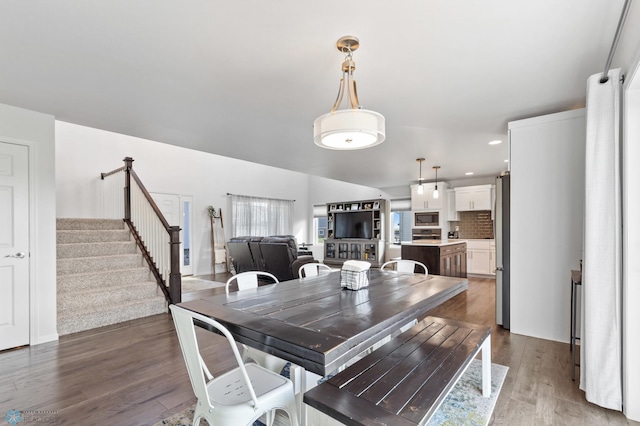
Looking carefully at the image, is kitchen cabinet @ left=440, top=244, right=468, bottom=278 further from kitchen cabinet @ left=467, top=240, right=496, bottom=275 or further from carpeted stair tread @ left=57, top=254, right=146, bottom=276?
carpeted stair tread @ left=57, top=254, right=146, bottom=276

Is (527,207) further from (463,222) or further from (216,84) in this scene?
(463,222)

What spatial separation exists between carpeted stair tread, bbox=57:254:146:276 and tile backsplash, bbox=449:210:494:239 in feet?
22.8

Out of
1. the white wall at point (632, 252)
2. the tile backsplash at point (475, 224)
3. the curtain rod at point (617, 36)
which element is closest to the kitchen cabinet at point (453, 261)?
the tile backsplash at point (475, 224)

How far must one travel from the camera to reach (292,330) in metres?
1.40

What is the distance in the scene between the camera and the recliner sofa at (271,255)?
19.3 feet

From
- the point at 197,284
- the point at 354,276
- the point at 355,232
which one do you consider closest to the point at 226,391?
the point at 354,276

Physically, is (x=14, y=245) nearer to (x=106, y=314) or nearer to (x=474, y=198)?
(x=106, y=314)

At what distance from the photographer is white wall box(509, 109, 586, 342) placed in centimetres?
299

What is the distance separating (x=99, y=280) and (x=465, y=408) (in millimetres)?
4499

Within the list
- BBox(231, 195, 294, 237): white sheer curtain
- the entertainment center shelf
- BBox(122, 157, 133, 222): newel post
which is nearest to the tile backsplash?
the entertainment center shelf

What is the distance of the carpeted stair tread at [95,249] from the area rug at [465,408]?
3635mm

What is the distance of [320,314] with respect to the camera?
5.43 ft

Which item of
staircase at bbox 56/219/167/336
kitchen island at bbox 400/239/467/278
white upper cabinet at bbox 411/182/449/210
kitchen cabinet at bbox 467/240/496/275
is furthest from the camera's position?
white upper cabinet at bbox 411/182/449/210

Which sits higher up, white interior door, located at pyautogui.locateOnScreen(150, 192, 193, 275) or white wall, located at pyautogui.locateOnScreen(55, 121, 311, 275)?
white wall, located at pyautogui.locateOnScreen(55, 121, 311, 275)
